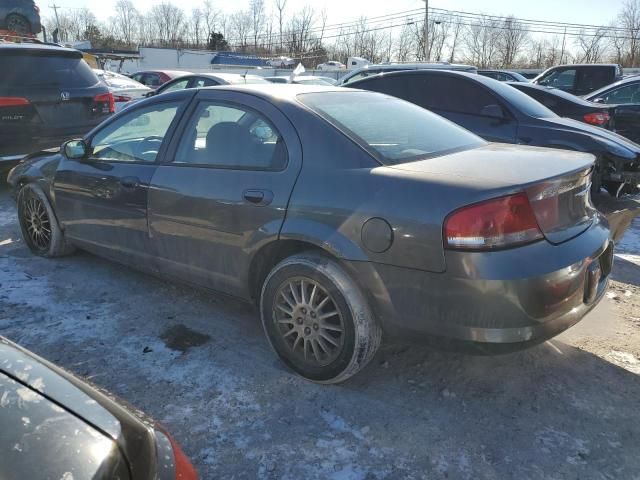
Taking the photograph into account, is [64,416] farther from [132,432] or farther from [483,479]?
[483,479]

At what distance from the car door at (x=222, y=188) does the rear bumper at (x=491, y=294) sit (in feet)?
2.20

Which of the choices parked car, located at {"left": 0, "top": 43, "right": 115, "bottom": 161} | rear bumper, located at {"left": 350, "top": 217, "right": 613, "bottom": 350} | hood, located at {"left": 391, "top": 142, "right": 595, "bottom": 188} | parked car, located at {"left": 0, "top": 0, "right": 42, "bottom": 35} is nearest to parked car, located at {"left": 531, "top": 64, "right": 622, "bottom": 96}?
parked car, located at {"left": 0, "top": 43, "right": 115, "bottom": 161}

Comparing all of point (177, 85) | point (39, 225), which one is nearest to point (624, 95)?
point (177, 85)

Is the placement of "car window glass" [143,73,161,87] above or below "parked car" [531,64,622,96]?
below

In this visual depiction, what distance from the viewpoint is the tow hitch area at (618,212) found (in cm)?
420

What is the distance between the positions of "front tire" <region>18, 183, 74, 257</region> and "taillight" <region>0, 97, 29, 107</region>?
1.94 metres

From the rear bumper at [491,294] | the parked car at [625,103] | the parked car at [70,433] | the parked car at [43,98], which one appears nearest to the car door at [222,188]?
the rear bumper at [491,294]

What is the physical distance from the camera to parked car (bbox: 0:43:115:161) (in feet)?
20.5

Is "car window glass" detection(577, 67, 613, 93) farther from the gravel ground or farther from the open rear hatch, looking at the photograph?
the open rear hatch

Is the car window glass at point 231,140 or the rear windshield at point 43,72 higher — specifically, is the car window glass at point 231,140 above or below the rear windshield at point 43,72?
below

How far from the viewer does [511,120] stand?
18.8 feet

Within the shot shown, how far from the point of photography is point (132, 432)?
147cm

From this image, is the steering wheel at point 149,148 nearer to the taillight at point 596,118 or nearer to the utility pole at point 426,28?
the taillight at point 596,118

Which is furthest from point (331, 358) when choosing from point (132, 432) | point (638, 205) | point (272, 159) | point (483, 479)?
point (638, 205)
